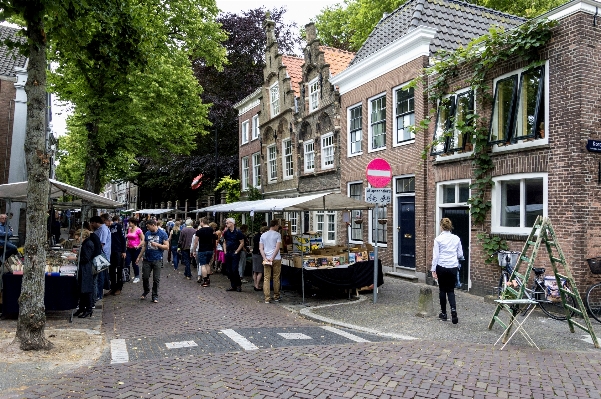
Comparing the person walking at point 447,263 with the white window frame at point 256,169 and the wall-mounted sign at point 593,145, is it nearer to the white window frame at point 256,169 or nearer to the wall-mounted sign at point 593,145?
the wall-mounted sign at point 593,145

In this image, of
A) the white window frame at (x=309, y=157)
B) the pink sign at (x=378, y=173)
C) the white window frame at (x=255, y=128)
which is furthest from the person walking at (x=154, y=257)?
the white window frame at (x=255, y=128)

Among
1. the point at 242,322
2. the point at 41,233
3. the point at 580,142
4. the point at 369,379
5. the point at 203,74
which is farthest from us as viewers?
the point at 203,74

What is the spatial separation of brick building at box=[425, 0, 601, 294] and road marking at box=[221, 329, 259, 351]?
644 centimetres

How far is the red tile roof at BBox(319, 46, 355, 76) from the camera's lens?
828 inches

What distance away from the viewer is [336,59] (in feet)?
70.8

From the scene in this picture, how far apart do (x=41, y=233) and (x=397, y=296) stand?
775 cm

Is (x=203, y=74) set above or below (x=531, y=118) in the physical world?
above

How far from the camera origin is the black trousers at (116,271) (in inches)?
465

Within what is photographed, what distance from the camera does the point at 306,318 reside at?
373 inches

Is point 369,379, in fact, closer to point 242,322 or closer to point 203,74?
point 242,322

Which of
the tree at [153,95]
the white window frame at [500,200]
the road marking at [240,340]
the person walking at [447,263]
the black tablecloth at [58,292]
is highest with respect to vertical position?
the tree at [153,95]

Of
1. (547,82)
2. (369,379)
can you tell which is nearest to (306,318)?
(369,379)

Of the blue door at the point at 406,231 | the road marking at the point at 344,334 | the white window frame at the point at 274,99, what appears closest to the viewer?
the road marking at the point at 344,334

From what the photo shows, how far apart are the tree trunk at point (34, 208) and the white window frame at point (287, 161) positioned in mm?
17988
